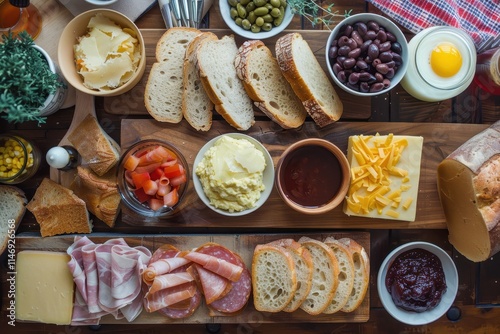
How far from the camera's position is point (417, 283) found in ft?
6.72

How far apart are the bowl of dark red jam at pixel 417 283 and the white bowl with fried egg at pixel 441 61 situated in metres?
0.64

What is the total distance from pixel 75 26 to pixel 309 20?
934 millimetres

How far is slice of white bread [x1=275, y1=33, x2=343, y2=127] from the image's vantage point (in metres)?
1.95

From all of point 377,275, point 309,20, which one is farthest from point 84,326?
point 309,20

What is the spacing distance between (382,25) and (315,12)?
27 centimetres

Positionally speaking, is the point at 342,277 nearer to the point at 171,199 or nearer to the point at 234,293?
the point at 234,293

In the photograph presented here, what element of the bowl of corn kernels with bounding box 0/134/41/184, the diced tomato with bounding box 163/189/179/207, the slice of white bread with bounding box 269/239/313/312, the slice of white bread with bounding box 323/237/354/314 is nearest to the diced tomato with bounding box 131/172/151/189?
the diced tomato with bounding box 163/189/179/207

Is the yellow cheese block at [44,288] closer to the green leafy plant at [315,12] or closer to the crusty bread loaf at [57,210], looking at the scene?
the crusty bread loaf at [57,210]

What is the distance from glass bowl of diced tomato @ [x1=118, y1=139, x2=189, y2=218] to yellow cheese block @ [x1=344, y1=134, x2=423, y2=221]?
666 millimetres

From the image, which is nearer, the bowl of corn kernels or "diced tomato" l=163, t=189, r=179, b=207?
"diced tomato" l=163, t=189, r=179, b=207

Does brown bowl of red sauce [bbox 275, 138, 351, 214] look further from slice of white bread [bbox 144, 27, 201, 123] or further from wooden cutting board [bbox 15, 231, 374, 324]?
slice of white bread [bbox 144, 27, 201, 123]

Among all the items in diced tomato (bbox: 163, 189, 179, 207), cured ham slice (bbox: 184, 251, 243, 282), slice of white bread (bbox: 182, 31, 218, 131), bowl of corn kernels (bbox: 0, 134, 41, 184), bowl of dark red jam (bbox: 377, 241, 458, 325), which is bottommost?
bowl of dark red jam (bbox: 377, 241, 458, 325)

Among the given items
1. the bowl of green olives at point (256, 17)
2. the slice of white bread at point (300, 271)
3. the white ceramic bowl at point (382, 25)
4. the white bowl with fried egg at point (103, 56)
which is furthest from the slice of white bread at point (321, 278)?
the white bowl with fried egg at point (103, 56)

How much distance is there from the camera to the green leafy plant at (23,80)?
178 cm
